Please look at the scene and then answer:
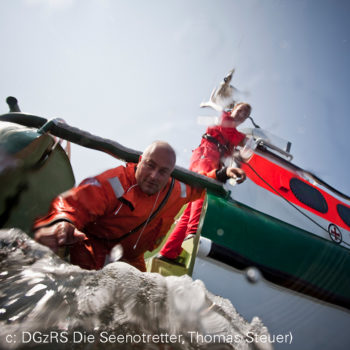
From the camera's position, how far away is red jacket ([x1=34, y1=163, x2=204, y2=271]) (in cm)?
124

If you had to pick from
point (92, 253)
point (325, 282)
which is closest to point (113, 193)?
point (92, 253)

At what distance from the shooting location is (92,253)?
1378 mm

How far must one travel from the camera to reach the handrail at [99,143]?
162 centimetres

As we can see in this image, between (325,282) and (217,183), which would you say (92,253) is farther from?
(325,282)

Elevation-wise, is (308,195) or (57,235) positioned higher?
(308,195)

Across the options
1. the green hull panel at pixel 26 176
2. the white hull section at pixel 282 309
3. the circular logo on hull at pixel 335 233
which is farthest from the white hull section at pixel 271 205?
the green hull panel at pixel 26 176

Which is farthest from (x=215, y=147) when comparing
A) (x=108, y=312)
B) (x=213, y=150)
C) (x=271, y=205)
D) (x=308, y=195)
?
(x=108, y=312)

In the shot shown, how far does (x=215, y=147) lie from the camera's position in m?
2.89

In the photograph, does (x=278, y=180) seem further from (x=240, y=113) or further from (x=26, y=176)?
Answer: (x=26, y=176)

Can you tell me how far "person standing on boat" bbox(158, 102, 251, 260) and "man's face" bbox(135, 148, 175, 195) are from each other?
672mm

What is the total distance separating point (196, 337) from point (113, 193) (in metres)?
0.99

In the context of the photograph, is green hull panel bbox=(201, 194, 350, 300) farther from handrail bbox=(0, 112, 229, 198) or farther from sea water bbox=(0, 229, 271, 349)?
sea water bbox=(0, 229, 271, 349)

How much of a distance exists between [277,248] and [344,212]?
8.06ft

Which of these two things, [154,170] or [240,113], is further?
[240,113]
